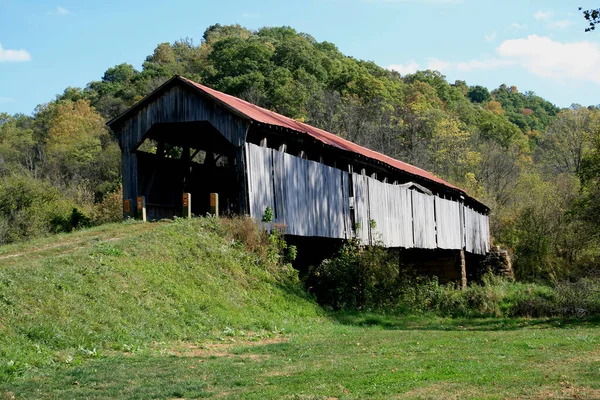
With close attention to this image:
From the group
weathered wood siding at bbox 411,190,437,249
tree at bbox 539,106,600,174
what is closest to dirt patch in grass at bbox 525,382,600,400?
weathered wood siding at bbox 411,190,437,249

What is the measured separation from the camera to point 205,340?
15.0 metres

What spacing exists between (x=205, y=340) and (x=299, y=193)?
32.4ft

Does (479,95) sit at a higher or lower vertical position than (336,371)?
higher

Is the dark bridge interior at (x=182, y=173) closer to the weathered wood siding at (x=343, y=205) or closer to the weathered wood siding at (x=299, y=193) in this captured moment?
the weathered wood siding at (x=299, y=193)

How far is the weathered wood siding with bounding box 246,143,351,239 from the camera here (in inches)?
880

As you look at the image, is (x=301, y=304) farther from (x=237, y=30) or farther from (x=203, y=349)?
(x=237, y=30)

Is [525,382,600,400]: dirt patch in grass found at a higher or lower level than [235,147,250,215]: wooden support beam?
lower

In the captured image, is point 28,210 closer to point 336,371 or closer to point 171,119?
point 171,119

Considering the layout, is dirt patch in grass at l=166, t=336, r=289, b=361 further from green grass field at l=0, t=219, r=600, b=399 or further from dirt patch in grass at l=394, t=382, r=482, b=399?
dirt patch in grass at l=394, t=382, r=482, b=399

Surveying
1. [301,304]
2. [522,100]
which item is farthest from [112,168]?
[522,100]

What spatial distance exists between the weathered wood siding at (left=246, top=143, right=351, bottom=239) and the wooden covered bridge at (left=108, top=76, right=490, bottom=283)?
3cm

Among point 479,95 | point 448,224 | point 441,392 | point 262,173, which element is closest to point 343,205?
point 262,173

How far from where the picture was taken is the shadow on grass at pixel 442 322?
21.5m

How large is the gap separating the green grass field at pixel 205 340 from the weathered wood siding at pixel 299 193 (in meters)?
2.29
